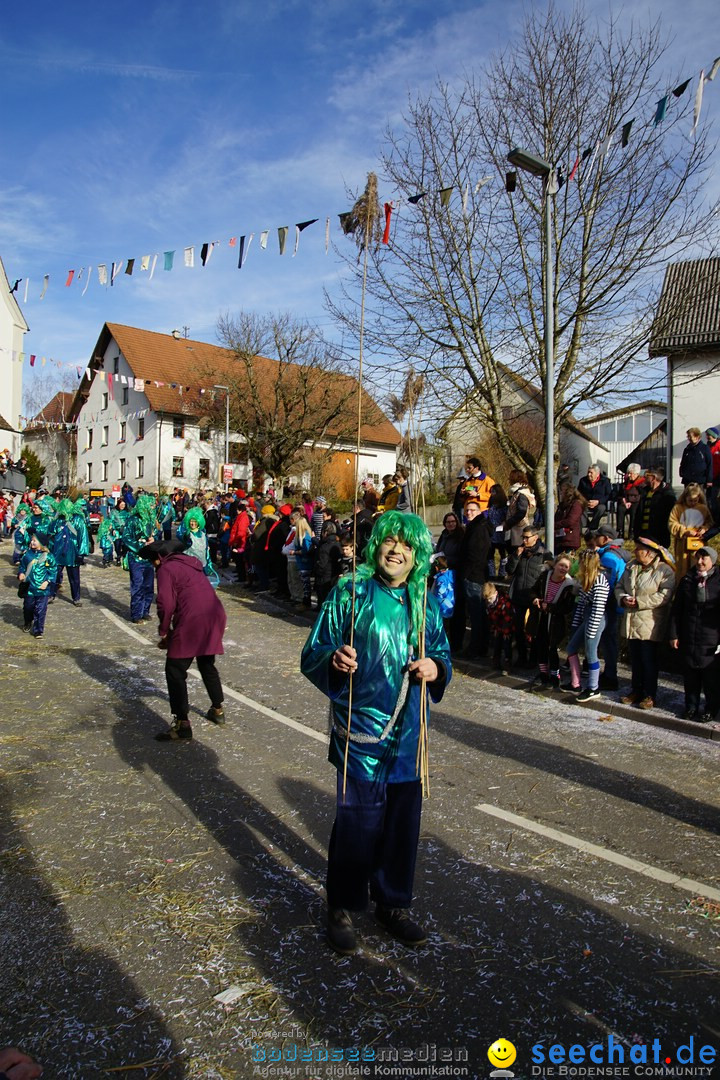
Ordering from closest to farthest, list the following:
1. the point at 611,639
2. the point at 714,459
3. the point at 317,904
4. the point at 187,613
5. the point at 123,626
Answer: the point at 317,904 < the point at 187,613 < the point at 611,639 < the point at 123,626 < the point at 714,459

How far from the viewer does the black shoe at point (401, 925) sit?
353cm

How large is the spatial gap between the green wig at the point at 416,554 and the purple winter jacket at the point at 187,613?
331 centimetres

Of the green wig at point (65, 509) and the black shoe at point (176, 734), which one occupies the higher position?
the green wig at point (65, 509)

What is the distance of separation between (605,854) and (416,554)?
233 cm

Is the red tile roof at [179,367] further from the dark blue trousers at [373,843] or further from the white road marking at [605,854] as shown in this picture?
the dark blue trousers at [373,843]

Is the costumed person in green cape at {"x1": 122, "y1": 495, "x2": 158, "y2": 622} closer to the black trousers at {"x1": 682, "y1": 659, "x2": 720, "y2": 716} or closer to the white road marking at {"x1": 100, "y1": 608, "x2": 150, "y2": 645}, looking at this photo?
the white road marking at {"x1": 100, "y1": 608, "x2": 150, "y2": 645}

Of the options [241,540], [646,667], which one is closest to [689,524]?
[646,667]

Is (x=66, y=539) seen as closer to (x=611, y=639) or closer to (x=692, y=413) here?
(x=611, y=639)

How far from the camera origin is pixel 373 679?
349 centimetres

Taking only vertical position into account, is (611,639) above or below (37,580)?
below

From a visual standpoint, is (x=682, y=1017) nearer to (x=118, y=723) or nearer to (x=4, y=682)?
(x=118, y=723)

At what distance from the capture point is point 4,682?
8.69m

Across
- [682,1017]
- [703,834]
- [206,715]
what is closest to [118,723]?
[206,715]

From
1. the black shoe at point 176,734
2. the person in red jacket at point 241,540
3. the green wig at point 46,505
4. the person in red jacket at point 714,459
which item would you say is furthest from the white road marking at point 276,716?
the person in red jacket at point 241,540
